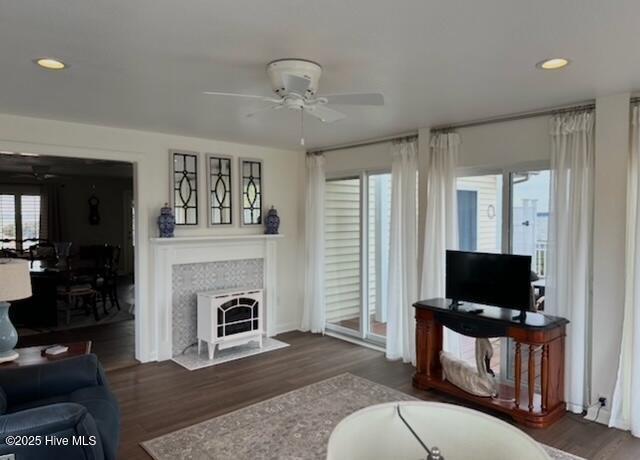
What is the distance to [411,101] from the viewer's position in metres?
3.61

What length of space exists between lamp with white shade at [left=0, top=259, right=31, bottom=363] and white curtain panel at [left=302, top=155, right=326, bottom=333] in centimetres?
355

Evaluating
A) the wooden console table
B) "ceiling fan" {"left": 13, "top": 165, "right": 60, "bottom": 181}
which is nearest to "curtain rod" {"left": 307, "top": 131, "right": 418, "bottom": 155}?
the wooden console table

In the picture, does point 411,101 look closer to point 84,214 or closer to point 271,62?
point 271,62

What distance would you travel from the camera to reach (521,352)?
144 inches

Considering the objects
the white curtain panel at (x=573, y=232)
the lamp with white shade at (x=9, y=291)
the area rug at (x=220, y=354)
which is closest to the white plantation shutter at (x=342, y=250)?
the area rug at (x=220, y=354)

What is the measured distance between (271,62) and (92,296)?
19.6 ft

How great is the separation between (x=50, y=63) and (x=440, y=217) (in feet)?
11.5

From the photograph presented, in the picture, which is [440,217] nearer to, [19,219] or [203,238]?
[203,238]

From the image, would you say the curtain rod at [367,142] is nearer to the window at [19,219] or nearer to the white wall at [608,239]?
the white wall at [608,239]

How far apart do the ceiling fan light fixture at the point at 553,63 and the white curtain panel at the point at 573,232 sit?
1073mm

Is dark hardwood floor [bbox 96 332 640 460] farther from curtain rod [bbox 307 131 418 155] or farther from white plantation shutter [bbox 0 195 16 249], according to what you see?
white plantation shutter [bbox 0 195 16 249]

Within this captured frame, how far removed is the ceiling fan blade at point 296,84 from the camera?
2.56 m

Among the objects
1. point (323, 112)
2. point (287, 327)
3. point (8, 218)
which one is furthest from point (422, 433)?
point (8, 218)

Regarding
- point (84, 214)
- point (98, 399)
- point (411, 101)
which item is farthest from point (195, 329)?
point (84, 214)
